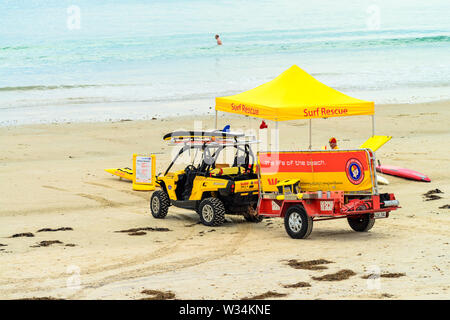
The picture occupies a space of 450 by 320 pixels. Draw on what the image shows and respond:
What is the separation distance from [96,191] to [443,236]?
8.82 metres

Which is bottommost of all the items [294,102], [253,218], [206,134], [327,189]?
[253,218]

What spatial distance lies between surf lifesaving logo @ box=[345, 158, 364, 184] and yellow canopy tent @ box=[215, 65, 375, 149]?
2.28 meters

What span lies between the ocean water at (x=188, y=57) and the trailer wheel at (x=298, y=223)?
19674 mm

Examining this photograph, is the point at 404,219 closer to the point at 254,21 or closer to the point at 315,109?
the point at 315,109

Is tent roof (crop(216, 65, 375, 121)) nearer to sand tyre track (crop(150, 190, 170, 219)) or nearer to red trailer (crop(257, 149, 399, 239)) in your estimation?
red trailer (crop(257, 149, 399, 239))

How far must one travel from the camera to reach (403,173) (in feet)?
60.8

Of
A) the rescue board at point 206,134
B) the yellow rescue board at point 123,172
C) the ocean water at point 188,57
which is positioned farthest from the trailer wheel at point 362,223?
the ocean water at point 188,57

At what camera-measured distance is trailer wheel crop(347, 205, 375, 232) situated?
43.3ft

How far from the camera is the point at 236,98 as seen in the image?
16.5 meters

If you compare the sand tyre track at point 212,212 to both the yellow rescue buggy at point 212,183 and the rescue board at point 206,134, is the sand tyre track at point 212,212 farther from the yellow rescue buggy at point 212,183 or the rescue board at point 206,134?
the rescue board at point 206,134

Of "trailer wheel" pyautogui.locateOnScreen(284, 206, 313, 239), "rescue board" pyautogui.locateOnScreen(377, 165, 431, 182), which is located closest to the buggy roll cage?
"trailer wheel" pyautogui.locateOnScreen(284, 206, 313, 239)

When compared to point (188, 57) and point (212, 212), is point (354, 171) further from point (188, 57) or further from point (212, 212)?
point (188, 57)

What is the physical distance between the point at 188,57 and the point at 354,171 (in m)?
58.6

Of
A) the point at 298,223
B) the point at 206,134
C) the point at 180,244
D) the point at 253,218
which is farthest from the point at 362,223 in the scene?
the point at 206,134
